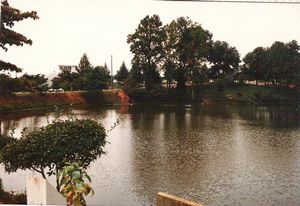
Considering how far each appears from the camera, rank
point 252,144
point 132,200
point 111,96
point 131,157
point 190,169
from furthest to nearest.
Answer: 1. point 111,96
2. point 252,144
3. point 131,157
4. point 190,169
5. point 132,200

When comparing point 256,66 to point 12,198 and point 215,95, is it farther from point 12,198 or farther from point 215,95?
point 12,198

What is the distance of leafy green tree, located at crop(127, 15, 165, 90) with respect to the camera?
4706cm

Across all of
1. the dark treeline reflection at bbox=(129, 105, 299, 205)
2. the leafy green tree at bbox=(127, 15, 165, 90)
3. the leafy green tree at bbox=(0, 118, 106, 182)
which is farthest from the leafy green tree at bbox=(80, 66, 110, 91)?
the leafy green tree at bbox=(0, 118, 106, 182)

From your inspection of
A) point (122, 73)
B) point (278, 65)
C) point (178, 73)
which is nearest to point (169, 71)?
point (178, 73)

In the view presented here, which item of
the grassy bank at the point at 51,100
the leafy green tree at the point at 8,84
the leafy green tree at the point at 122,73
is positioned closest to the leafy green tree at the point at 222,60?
the leafy green tree at the point at 122,73

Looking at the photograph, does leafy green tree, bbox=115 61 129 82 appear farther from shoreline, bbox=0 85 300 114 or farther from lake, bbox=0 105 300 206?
lake, bbox=0 105 300 206

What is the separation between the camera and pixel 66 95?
31641mm

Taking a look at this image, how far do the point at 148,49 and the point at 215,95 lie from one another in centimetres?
1008

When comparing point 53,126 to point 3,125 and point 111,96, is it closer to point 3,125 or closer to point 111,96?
point 3,125

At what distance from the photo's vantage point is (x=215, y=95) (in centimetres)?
5012

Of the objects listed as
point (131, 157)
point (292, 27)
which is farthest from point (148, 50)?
point (292, 27)

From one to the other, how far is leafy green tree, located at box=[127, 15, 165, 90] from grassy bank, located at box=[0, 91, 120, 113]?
42.4 feet

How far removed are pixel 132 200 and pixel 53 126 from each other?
161 inches

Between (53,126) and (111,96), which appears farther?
(111,96)
